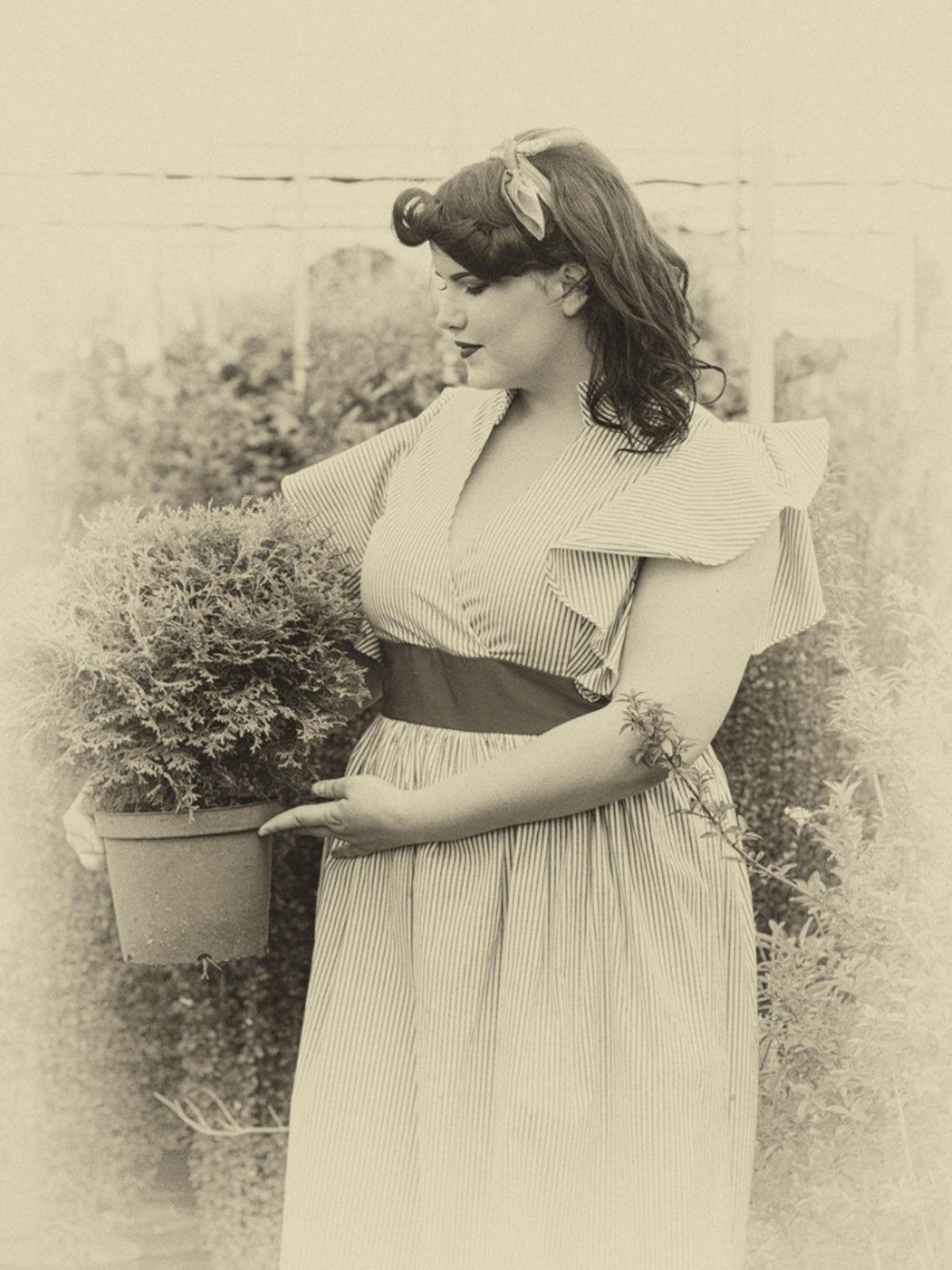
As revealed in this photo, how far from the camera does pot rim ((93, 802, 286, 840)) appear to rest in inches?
94.0

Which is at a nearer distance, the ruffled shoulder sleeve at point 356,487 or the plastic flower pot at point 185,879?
the plastic flower pot at point 185,879

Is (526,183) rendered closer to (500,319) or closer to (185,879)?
(500,319)

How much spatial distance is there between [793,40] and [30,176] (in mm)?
1768

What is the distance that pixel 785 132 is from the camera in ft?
11.4

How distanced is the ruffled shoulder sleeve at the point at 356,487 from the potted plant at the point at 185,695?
24cm

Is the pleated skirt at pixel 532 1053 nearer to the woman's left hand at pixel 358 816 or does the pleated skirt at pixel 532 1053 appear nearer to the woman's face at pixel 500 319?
the woman's left hand at pixel 358 816

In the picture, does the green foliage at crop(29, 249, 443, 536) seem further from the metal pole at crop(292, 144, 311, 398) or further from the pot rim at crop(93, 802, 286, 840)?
the pot rim at crop(93, 802, 286, 840)

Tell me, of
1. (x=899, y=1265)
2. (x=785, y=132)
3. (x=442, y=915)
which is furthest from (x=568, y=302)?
(x=899, y=1265)

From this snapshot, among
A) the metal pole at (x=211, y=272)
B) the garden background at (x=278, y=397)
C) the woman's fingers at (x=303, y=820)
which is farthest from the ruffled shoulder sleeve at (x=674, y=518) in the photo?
the metal pole at (x=211, y=272)

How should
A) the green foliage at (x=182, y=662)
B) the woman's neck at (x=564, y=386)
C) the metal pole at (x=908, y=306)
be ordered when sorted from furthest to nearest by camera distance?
the metal pole at (x=908, y=306)
the woman's neck at (x=564, y=386)
the green foliage at (x=182, y=662)

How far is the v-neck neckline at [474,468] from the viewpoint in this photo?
97.1 inches

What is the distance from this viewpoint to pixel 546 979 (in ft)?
7.89

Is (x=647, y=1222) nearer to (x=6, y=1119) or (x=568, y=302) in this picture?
(x=568, y=302)

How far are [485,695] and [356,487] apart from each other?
1.78 feet
